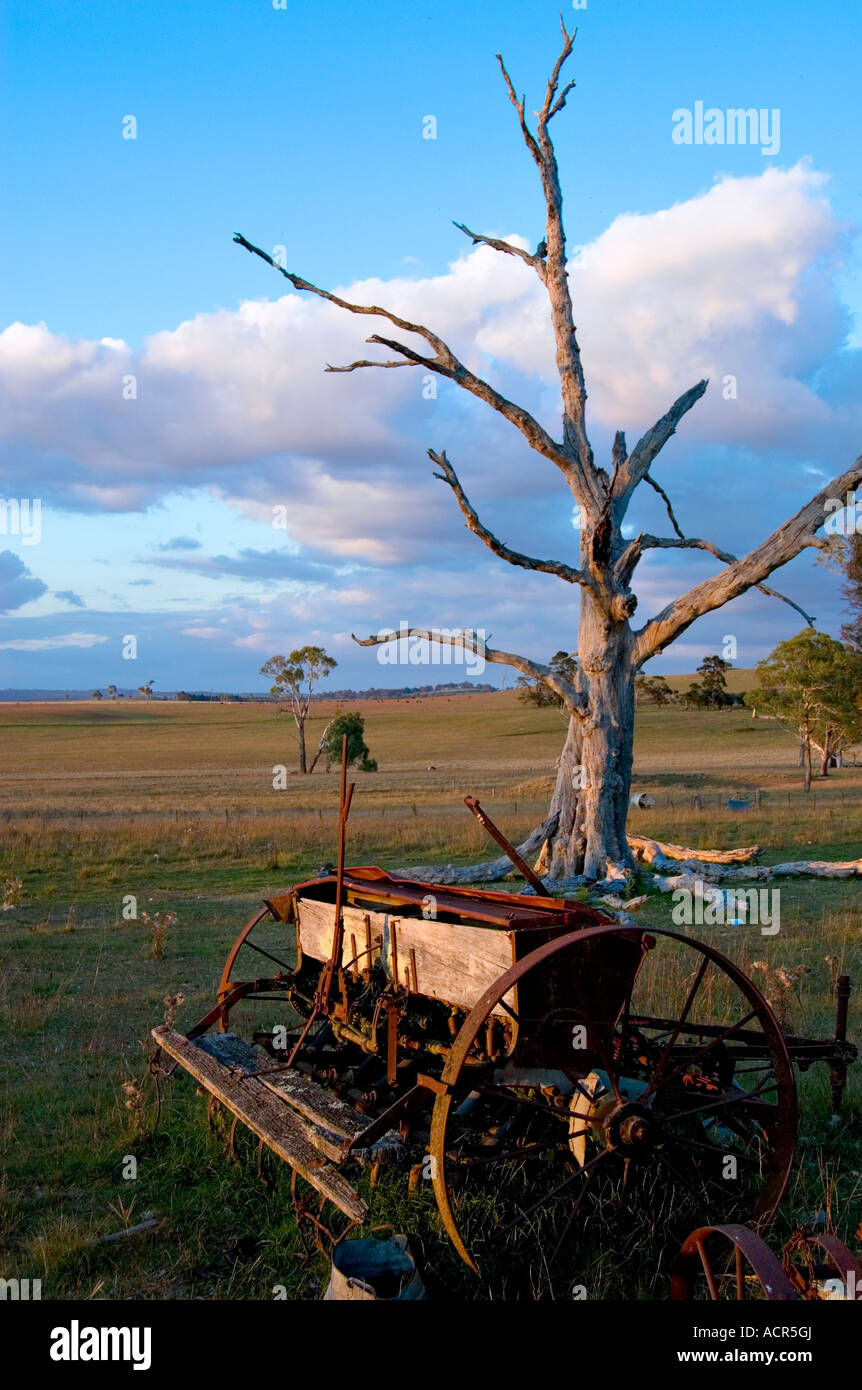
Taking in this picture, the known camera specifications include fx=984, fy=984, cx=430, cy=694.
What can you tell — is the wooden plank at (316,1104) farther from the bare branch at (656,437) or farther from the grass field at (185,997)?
the bare branch at (656,437)

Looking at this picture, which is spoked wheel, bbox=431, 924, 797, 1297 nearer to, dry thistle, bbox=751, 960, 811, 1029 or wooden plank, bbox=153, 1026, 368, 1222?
wooden plank, bbox=153, 1026, 368, 1222

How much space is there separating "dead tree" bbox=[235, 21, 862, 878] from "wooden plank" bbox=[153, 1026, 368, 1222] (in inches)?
388

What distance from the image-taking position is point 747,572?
13.7m

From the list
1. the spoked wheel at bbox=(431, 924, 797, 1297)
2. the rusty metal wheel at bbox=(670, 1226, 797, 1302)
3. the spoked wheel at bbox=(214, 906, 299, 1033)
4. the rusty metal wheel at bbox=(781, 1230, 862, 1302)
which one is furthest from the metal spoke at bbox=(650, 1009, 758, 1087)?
the spoked wheel at bbox=(214, 906, 299, 1033)

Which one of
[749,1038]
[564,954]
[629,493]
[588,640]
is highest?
[629,493]

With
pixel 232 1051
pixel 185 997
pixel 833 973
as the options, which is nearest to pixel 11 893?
pixel 185 997

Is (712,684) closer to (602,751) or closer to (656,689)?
(656,689)

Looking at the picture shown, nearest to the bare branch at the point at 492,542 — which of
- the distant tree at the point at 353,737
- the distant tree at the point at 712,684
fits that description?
the distant tree at the point at 353,737

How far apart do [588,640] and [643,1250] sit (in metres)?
11.5

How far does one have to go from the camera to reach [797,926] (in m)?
11.6

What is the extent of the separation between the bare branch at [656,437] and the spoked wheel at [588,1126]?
11598 mm

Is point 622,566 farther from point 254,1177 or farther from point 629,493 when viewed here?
point 254,1177

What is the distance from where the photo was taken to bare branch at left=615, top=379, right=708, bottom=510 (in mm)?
15297
